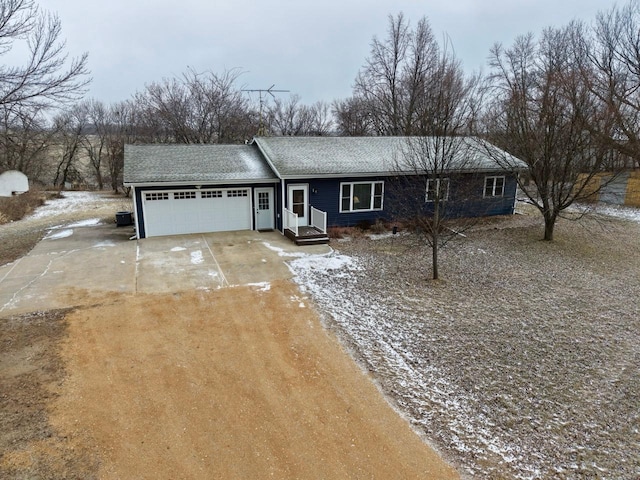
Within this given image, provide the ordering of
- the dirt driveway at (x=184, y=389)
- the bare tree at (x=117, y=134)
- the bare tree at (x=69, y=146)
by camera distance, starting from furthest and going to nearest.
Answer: the bare tree at (x=69, y=146) < the bare tree at (x=117, y=134) < the dirt driveway at (x=184, y=389)

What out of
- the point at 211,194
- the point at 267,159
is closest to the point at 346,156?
the point at 267,159

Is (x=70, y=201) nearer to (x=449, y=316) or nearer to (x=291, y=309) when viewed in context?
(x=291, y=309)

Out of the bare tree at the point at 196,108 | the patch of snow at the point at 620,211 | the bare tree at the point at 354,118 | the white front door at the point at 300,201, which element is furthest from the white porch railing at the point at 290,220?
the bare tree at the point at 354,118

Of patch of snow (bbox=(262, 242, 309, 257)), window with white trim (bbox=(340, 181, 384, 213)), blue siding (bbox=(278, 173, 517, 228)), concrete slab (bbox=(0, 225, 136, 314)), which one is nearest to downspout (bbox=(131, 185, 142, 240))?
concrete slab (bbox=(0, 225, 136, 314))

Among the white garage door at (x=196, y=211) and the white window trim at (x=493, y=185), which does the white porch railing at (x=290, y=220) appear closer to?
the white garage door at (x=196, y=211)

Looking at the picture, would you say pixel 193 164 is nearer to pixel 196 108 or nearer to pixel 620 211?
pixel 196 108

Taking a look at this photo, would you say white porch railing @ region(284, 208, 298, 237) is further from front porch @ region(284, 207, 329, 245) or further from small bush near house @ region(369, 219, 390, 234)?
small bush near house @ region(369, 219, 390, 234)
